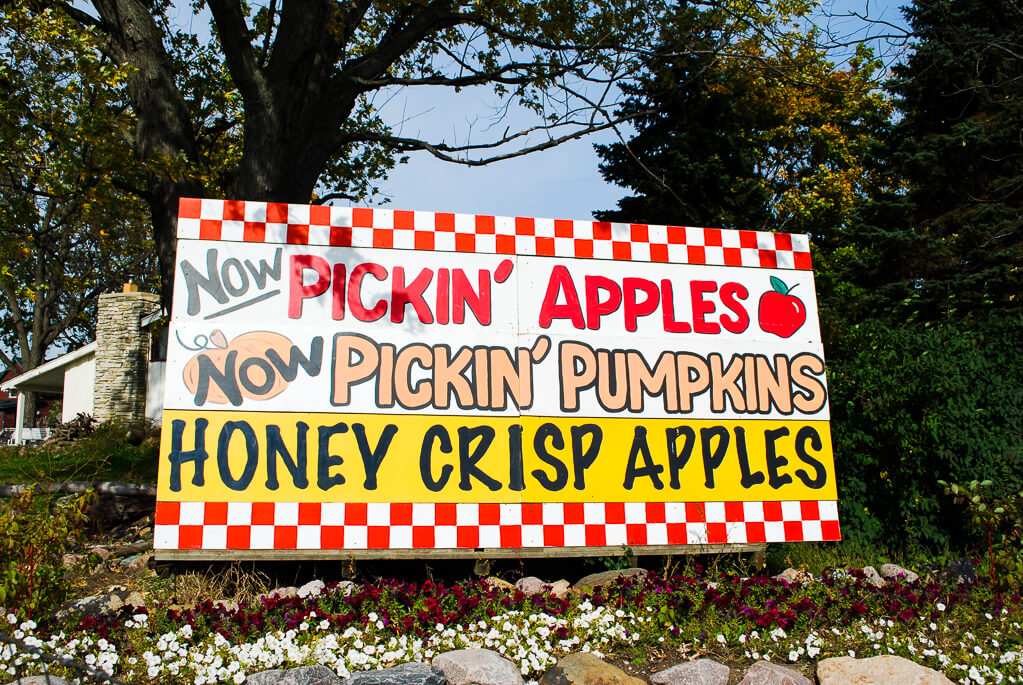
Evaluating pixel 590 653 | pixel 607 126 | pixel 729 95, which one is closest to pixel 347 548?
pixel 590 653

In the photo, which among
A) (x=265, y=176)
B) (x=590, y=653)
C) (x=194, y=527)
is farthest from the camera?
(x=265, y=176)

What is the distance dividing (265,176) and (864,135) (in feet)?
70.1

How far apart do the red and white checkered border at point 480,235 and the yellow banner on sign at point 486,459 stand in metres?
1.35

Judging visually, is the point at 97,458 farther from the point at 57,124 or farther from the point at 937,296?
the point at 937,296

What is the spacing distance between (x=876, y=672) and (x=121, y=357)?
22.3 meters

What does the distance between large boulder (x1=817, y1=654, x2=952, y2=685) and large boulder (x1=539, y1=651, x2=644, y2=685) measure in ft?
3.47

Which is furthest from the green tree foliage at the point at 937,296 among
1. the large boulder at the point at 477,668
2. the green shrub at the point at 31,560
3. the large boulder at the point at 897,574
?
the green shrub at the point at 31,560

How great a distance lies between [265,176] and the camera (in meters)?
8.95

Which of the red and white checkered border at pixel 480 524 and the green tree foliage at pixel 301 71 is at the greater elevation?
the green tree foliage at pixel 301 71

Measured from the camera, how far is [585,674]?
420 cm

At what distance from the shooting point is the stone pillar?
21984 millimetres

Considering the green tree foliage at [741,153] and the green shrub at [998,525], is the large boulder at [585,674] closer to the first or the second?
the green shrub at [998,525]

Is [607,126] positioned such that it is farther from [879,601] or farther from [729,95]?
[729,95]

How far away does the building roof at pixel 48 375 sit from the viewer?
25953 mm
